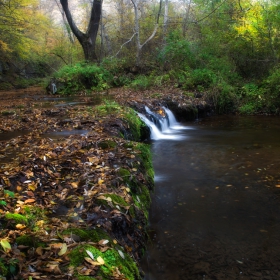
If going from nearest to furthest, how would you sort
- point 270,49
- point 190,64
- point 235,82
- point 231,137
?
point 231,137 < point 270,49 < point 235,82 < point 190,64

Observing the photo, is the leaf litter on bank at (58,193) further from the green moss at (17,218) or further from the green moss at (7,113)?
the green moss at (7,113)

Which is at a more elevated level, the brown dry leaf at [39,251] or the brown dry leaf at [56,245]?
the brown dry leaf at [39,251]

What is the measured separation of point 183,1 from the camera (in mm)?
24547

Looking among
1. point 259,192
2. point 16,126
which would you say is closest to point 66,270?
point 259,192

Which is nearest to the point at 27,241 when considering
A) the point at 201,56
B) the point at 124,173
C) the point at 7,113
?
the point at 124,173

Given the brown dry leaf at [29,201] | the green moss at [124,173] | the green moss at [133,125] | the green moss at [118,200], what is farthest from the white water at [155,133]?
the brown dry leaf at [29,201]

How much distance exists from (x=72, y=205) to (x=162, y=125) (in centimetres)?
866

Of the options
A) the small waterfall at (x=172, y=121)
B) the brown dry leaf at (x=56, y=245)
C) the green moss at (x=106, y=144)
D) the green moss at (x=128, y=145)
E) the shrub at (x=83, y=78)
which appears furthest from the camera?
the shrub at (x=83, y=78)

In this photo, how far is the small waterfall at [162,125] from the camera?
1065 cm

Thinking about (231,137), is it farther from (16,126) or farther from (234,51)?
(234,51)

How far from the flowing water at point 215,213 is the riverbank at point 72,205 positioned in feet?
1.47

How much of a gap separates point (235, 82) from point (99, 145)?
13.3 metres

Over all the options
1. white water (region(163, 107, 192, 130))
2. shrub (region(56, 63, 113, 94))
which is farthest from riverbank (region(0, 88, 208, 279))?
shrub (region(56, 63, 113, 94))

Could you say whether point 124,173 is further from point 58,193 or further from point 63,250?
point 63,250
